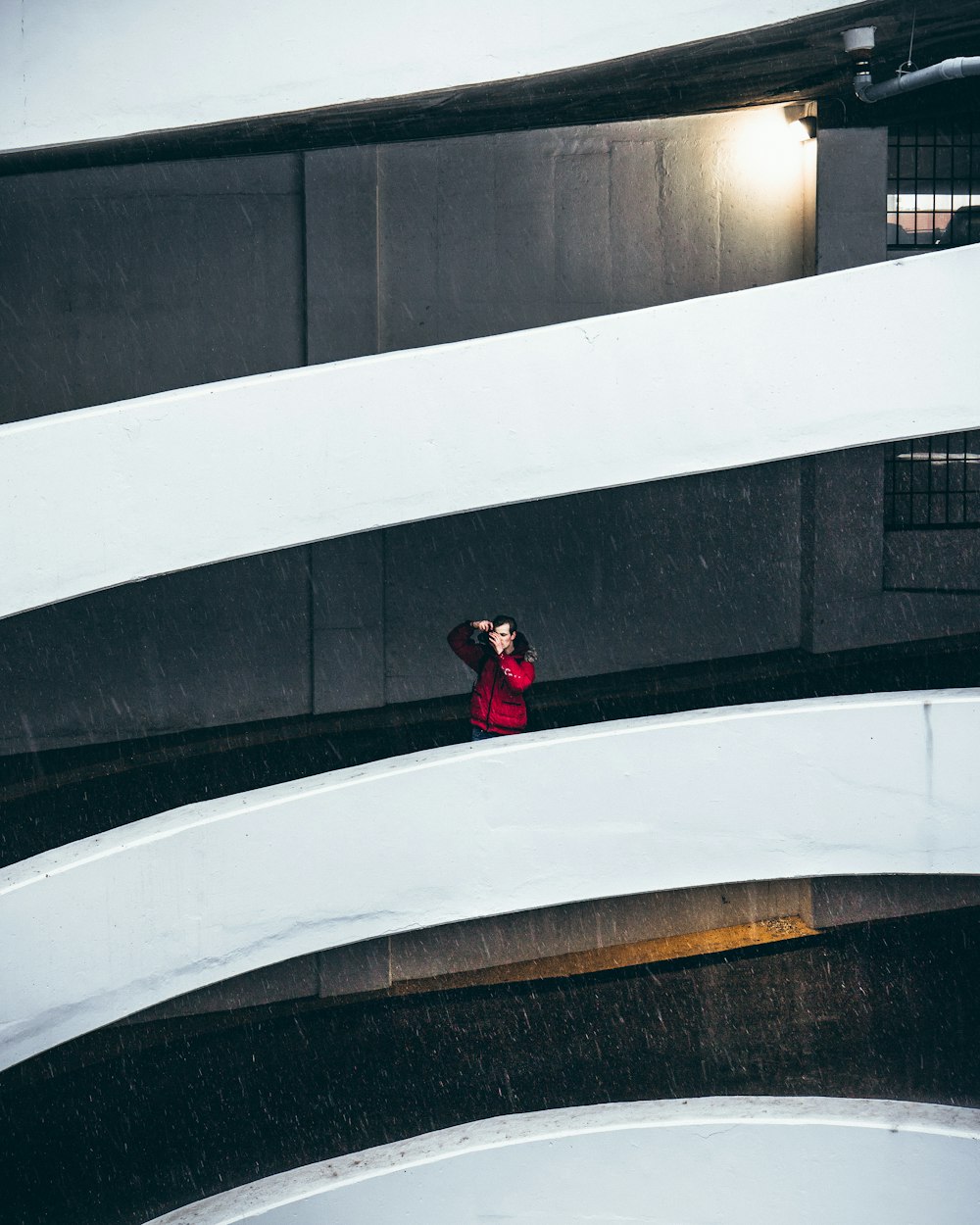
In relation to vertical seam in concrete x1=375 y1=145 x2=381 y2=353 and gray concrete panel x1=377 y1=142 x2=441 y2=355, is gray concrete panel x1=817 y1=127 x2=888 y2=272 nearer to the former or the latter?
gray concrete panel x1=377 y1=142 x2=441 y2=355

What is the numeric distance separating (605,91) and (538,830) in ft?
15.6

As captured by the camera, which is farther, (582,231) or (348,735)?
(582,231)

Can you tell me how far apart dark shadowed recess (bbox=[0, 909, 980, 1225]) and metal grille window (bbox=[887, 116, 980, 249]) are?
23.7 feet

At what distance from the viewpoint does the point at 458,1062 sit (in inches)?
362

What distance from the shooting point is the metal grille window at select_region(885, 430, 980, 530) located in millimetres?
12688

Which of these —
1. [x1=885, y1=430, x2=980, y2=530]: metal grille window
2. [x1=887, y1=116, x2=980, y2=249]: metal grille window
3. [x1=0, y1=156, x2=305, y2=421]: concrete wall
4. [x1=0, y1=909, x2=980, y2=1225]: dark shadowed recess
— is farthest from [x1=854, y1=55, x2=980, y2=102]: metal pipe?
[x1=0, y1=909, x2=980, y2=1225]: dark shadowed recess

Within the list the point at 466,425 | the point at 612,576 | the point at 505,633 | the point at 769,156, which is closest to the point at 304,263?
the point at 612,576

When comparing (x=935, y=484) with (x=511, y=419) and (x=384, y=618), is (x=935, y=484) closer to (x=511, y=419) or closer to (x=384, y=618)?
(x=384, y=618)

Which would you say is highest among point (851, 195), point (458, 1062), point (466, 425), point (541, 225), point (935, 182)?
point (935, 182)

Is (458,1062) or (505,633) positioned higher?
(505,633)

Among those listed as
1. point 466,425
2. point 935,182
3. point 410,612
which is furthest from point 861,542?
point 466,425

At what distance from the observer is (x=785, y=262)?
38.6 ft

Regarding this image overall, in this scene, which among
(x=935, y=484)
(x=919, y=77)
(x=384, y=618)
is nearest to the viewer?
(x=919, y=77)

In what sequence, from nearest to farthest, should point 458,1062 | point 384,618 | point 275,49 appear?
point 275,49 < point 458,1062 < point 384,618
